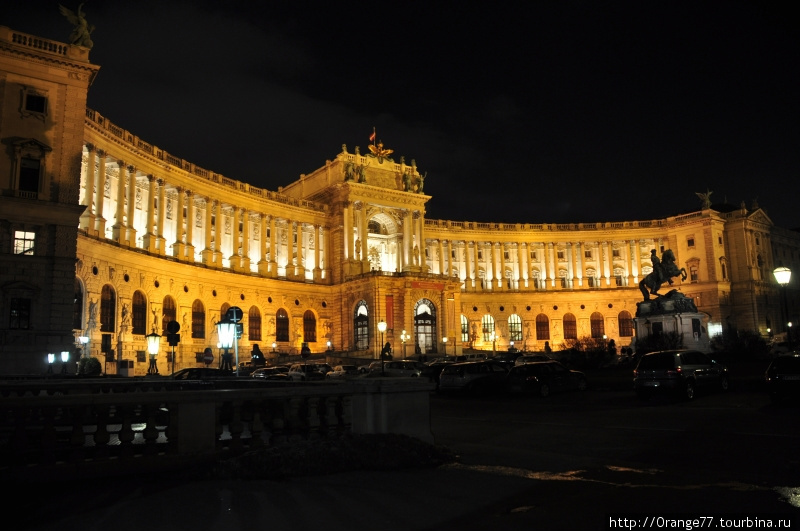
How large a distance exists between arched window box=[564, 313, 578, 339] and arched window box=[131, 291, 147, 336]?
65.5 meters

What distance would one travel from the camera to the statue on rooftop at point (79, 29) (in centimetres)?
4331

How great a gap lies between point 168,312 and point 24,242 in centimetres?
2273

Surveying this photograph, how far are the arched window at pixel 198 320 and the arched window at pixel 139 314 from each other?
7.27 metres

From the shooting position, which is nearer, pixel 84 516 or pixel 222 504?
pixel 84 516

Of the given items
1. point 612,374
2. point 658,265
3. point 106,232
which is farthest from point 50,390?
point 658,265

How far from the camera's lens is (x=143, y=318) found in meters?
56.0

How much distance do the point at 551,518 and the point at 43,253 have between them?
37.8m

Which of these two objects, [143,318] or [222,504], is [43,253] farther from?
[222,504]

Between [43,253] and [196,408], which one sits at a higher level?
[43,253]

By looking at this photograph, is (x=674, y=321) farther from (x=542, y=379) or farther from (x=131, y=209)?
(x=131, y=209)

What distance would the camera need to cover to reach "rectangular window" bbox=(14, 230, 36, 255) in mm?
37938

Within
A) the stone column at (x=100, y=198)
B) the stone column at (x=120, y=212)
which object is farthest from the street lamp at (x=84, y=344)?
the stone column at (x=120, y=212)

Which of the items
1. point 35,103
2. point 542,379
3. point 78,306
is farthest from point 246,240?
point 542,379

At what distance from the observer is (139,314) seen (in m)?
55.7
